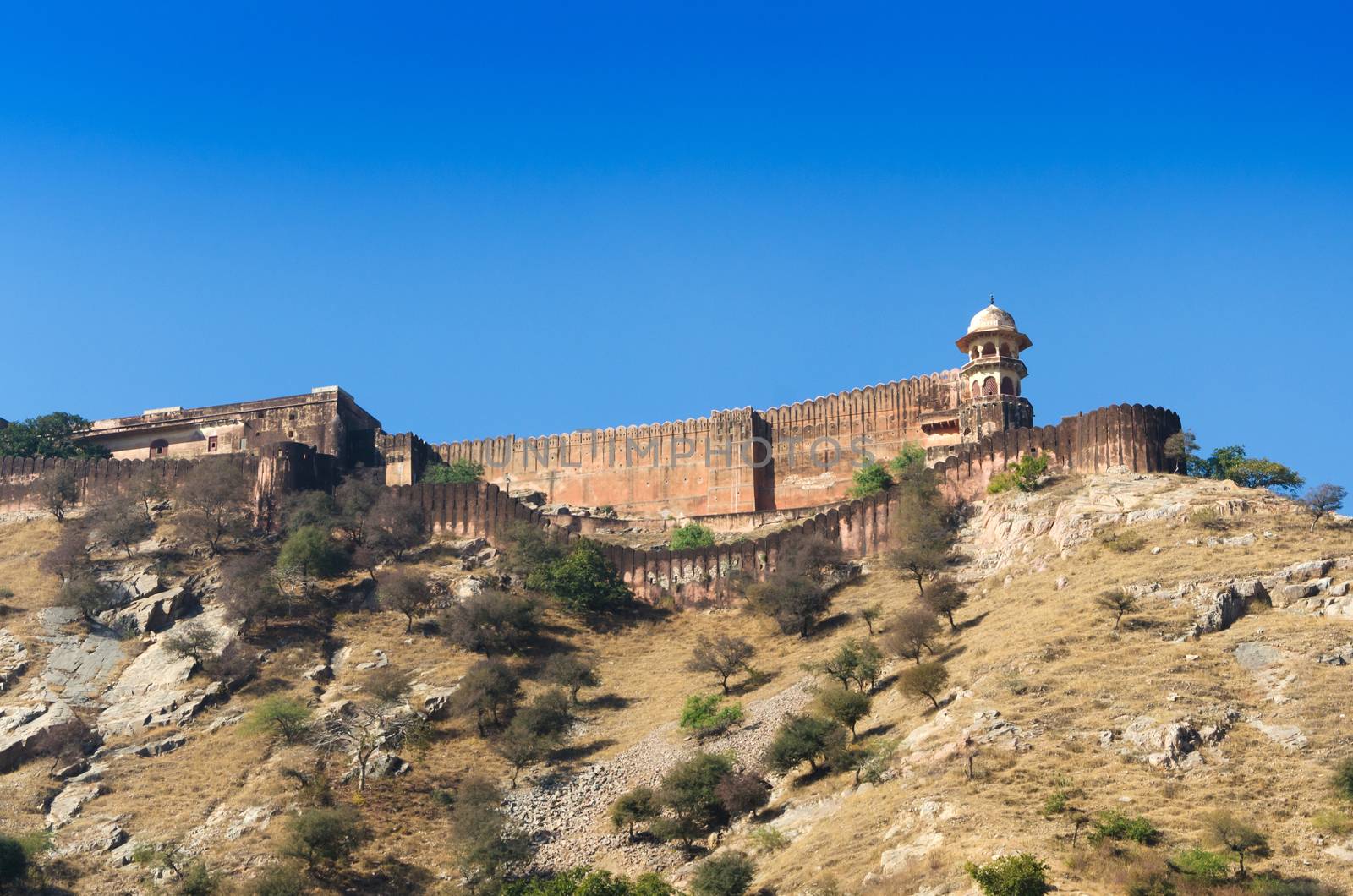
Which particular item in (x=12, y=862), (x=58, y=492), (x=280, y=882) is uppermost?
(x=58, y=492)

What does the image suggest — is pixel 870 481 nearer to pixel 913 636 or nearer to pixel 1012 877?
pixel 913 636

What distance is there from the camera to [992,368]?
59375 millimetres

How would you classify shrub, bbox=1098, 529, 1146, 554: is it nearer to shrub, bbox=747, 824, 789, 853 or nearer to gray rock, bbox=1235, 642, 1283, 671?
gray rock, bbox=1235, 642, 1283, 671

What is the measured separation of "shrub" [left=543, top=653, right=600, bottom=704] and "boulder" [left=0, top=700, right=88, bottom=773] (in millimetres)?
12778

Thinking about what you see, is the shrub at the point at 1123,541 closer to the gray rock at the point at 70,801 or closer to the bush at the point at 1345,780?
the bush at the point at 1345,780

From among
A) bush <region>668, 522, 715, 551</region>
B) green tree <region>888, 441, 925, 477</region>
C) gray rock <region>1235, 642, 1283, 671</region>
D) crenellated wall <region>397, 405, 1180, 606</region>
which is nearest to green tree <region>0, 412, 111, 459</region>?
crenellated wall <region>397, 405, 1180, 606</region>

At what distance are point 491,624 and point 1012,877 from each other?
24.3m

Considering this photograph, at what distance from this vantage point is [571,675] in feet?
147

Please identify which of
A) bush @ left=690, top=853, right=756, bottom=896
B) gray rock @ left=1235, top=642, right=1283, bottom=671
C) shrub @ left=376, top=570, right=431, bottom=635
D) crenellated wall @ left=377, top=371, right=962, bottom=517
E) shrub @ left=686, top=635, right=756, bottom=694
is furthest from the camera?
crenellated wall @ left=377, top=371, right=962, bottom=517

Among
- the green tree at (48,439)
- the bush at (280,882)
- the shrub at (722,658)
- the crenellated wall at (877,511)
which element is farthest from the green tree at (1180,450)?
the green tree at (48,439)

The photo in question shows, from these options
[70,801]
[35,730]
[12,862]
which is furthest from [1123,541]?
[35,730]

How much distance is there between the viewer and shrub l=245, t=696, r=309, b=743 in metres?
41.7

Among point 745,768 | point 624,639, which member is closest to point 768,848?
point 745,768

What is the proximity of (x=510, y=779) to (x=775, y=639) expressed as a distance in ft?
34.8
